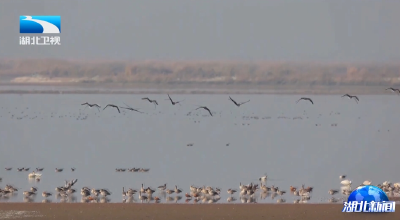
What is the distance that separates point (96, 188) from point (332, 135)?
17.4m

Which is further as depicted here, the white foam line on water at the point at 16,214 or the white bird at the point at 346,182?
the white bird at the point at 346,182

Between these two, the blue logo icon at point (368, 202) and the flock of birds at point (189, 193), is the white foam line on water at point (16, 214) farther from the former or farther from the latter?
the blue logo icon at point (368, 202)

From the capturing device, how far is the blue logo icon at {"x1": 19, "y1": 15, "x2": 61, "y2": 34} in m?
31.7

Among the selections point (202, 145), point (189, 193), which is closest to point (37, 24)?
point (202, 145)

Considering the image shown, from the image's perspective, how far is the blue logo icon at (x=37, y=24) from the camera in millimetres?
31712

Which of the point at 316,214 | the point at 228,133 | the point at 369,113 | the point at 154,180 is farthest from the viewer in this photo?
the point at 369,113

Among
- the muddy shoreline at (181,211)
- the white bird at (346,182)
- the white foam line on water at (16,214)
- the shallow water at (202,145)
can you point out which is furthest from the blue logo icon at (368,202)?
the white foam line on water at (16,214)

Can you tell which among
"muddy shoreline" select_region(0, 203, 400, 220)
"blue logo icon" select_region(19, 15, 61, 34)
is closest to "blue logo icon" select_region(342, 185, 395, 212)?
"muddy shoreline" select_region(0, 203, 400, 220)

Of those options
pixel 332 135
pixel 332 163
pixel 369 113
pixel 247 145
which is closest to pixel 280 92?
pixel 369 113

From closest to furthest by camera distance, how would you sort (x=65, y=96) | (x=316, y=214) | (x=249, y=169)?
(x=316, y=214) < (x=249, y=169) < (x=65, y=96)

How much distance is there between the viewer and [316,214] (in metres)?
16.3

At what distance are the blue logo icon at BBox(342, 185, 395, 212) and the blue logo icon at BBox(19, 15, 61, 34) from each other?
1898 centimetres

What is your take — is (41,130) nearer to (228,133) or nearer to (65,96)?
(228,133)

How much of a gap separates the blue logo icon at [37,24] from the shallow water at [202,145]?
4863 mm
